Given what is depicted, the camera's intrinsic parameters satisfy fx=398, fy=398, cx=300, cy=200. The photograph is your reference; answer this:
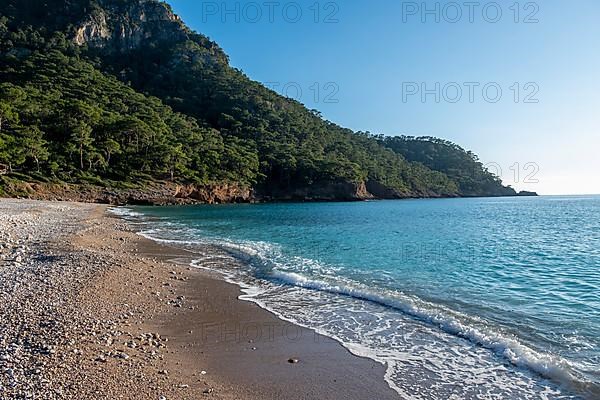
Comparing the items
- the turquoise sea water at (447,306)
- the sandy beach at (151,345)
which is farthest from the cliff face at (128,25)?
the sandy beach at (151,345)

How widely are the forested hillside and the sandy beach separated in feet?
194

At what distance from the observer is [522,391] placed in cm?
690

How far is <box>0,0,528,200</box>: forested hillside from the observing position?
7688 cm

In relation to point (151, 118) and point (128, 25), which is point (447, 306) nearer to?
point (151, 118)

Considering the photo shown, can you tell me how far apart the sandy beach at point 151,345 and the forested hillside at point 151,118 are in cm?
5916

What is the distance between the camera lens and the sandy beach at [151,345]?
6289mm

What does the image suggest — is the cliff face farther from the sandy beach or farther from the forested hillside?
the sandy beach

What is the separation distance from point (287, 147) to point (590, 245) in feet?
334

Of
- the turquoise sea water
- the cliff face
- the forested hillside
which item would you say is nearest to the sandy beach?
the turquoise sea water

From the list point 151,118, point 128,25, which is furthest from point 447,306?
point 128,25

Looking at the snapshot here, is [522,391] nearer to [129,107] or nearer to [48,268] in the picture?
[48,268]

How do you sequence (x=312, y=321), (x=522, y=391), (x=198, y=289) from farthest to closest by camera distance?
(x=198, y=289) → (x=312, y=321) → (x=522, y=391)

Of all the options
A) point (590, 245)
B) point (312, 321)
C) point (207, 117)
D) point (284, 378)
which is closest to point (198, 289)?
point (312, 321)

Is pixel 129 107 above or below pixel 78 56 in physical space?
below
